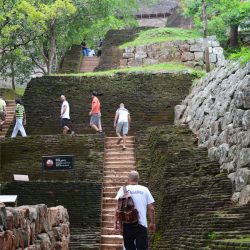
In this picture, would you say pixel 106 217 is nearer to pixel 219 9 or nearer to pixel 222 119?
pixel 222 119

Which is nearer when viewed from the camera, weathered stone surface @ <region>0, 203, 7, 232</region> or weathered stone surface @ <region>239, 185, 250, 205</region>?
weathered stone surface @ <region>0, 203, 7, 232</region>

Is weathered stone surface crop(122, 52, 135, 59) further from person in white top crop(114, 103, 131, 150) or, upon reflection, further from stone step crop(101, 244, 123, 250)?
stone step crop(101, 244, 123, 250)

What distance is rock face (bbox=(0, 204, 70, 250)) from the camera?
15.4 feet

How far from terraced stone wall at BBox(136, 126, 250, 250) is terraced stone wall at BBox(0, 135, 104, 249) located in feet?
3.86

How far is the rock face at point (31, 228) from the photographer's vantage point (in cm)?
471

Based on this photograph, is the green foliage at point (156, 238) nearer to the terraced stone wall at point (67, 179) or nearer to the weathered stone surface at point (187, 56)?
the terraced stone wall at point (67, 179)

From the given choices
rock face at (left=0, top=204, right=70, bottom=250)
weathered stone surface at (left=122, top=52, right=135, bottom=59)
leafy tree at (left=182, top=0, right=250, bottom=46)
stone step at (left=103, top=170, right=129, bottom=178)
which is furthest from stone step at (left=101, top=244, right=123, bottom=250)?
weathered stone surface at (left=122, top=52, right=135, bottom=59)

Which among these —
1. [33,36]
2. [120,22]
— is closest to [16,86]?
[120,22]

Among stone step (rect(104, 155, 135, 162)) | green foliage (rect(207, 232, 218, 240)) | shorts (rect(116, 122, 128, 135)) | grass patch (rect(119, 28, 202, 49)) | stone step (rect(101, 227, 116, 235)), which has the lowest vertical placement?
stone step (rect(101, 227, 116, 235))

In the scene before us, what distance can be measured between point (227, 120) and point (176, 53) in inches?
501


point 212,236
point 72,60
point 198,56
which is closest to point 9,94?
point 72,60

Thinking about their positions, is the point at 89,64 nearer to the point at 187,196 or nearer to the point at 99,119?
the point at 99,119

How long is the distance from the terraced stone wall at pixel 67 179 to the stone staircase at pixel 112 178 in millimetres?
220

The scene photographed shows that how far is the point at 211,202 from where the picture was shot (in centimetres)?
985
